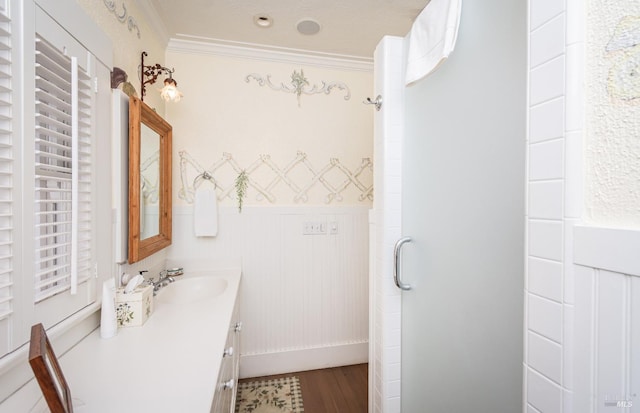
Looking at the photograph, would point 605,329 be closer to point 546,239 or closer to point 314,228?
point 546,239

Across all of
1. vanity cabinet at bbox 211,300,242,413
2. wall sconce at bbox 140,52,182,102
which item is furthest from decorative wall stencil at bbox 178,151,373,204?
vanity cabinet at bbox 211,300,242,413

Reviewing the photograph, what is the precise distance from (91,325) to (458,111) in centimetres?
158

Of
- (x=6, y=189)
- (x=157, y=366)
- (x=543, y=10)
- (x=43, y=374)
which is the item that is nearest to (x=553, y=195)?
(x=543, y=10)

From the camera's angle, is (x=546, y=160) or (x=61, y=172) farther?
(x=61, y=172)

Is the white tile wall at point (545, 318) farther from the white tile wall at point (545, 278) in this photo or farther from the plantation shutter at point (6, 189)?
the plantation shutter at point (6, 189)

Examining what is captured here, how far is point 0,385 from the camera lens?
697 millimetres

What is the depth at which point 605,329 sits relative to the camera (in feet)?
1.74

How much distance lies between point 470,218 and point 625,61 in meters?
0.51

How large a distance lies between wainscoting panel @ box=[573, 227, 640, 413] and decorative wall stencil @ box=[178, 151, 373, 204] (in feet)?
6.08

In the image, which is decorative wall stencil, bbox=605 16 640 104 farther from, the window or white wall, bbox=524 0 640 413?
the window

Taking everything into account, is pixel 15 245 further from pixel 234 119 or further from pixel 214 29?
pixel 214 29

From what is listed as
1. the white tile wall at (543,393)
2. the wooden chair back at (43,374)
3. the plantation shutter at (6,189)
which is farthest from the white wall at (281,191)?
the white tile wall at (543,393)

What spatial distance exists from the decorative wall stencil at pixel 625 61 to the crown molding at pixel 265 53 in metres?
2.04

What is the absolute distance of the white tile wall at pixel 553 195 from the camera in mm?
572
